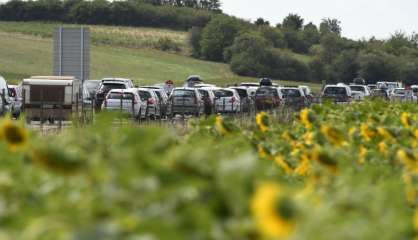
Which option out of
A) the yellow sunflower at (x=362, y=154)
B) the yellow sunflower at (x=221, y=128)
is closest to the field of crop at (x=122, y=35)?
the yellow sunflower at (x=221, y=128)

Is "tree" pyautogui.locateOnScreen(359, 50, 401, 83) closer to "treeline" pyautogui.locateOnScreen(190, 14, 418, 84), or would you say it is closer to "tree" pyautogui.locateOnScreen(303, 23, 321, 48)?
"treeline" pyautogui.locateOnScreen(190, 14, 418, 84)

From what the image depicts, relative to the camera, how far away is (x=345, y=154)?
6.38 metres

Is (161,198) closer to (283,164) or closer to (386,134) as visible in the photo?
(283,164)

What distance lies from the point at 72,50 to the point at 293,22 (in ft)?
341

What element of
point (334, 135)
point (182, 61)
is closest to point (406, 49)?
point (182, 61)

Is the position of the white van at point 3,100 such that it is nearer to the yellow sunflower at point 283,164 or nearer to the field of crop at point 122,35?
the yellow sunflower at point 283,164

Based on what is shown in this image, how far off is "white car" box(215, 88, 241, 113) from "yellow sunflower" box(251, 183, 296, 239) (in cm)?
3448

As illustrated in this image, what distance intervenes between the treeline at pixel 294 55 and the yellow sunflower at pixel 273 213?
4199 inches

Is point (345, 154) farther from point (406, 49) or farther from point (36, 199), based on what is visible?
point (406, 49)

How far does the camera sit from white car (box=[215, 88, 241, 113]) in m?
39.5

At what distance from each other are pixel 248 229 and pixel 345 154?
338 cm

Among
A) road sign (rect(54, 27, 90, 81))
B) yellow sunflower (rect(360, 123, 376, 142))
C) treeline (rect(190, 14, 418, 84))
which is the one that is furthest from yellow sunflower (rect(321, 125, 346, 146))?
treeline (rect(190, 14, 418, 84))

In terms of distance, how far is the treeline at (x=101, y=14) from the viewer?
13050cm

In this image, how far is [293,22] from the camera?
149750 millimetres
